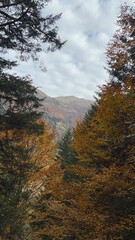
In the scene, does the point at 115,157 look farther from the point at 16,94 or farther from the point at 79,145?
the point at 16,94

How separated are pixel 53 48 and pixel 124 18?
5245 millimetres

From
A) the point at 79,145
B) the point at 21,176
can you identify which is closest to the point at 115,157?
the point at 79,145

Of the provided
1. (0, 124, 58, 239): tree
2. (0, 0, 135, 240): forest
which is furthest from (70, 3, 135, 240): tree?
(0, 124, 58, 239): tree

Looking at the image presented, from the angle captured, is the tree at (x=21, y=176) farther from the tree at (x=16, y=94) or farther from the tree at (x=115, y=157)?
the tree at (x=115, y=157)

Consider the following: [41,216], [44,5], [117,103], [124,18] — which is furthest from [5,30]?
[41,216]

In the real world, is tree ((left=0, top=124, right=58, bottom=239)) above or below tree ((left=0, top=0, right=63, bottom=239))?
below

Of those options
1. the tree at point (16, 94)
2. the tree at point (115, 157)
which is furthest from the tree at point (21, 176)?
the tree at point (115, 157)

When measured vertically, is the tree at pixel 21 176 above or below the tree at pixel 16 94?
below

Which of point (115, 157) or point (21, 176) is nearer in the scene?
point (21, 176)

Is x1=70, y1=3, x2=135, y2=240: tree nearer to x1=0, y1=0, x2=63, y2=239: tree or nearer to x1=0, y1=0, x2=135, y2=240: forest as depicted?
x1=0, y1=0, x2=135, y2=240: forest

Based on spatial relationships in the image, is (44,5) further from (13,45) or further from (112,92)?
(112,92)

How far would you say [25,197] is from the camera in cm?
1466

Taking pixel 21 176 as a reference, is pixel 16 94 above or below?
above

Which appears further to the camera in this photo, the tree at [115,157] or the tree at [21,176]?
the tree at [115,157]
